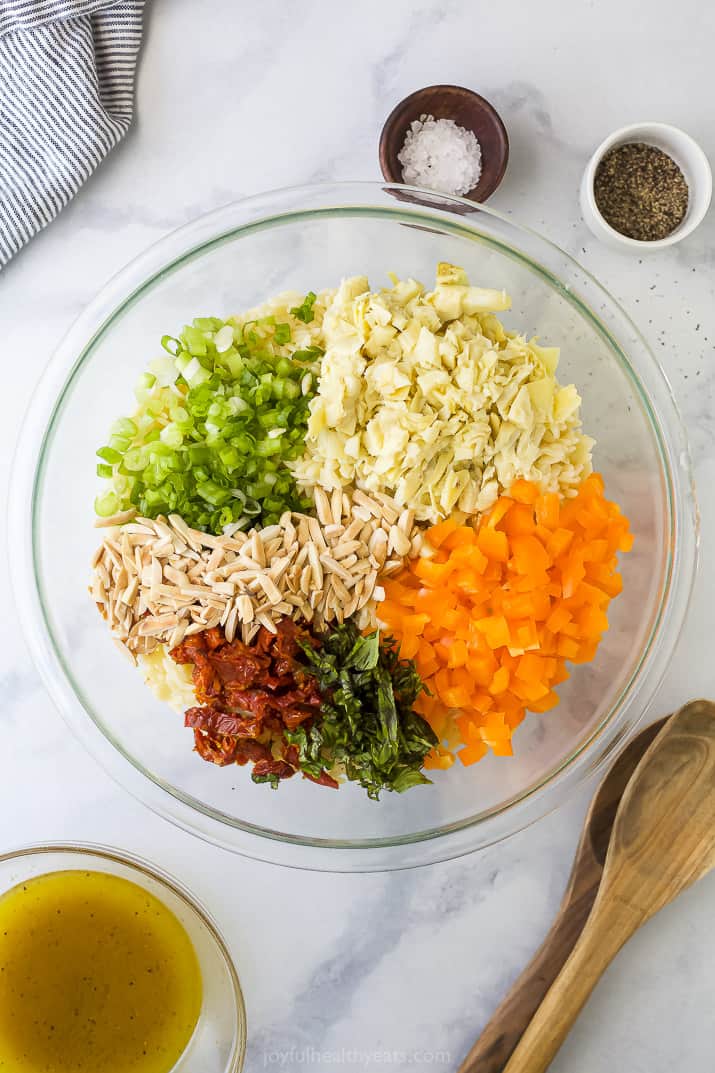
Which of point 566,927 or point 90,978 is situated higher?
point 90,978

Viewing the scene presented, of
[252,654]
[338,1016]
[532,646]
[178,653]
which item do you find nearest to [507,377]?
[532,646]

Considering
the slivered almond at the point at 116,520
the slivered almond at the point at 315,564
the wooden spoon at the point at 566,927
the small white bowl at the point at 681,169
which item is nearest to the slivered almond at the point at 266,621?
the slivered almond at the point at 315,564

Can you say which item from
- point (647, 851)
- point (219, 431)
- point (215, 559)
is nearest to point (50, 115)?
point (219, 431)

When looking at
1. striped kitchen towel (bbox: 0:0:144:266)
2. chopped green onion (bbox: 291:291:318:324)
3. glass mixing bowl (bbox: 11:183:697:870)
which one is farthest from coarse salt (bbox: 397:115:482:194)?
striped kitchen towel (bbox: 0:0:144:266)

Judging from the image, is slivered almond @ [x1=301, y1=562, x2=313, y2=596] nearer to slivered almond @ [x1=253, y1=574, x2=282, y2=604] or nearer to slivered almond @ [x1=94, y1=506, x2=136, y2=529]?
slivered almond @ [x1=253, y1=574, x2=282, y2=604]

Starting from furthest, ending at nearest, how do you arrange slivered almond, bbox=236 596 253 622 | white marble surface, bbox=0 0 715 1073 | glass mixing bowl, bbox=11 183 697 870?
white marble surface, bbox=0 0 715 1073 → glass mixing bowl, bbox=11 183 697 870 → slivered almond, bbox=236 596 253 622

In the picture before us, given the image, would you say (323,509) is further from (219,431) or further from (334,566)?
(219,431)

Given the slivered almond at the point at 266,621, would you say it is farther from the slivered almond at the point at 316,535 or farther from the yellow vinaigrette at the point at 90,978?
the yellow vinaigrette at the point at 90,978
